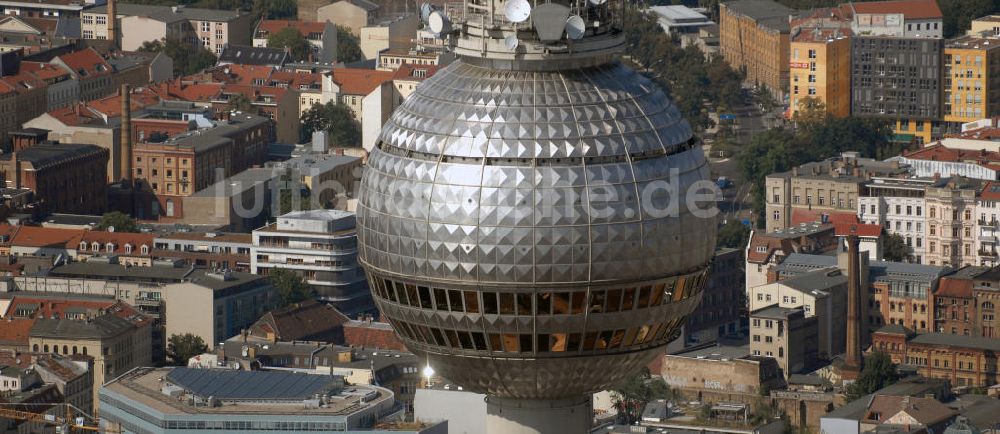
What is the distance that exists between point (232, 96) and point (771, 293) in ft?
135

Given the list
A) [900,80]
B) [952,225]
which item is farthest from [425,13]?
[900,80]

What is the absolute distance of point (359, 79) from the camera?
16012cm

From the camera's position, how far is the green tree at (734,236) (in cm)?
13200

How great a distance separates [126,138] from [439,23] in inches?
4116

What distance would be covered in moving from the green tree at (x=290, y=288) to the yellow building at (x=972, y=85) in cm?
4292

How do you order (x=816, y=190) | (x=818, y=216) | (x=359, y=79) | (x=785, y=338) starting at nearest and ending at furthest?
1. (x=785, y=338)
2. (x=818, y=216)
3. (x=816, y=190)
4. (x=359, y=79)

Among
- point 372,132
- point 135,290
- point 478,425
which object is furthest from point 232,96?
point 478,425

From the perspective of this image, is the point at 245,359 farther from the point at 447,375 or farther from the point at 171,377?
the point at 447,375

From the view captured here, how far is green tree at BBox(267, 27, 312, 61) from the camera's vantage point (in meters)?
174

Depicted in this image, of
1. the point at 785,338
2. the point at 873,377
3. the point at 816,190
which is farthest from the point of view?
the point at 816,190

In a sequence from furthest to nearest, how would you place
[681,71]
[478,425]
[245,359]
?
[681,71] → [245,359] → [478,425]

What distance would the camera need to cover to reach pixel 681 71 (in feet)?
552

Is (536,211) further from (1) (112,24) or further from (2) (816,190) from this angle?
(1) (112,24)

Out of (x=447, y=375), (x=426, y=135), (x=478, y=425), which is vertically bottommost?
(x=478, y=425)
